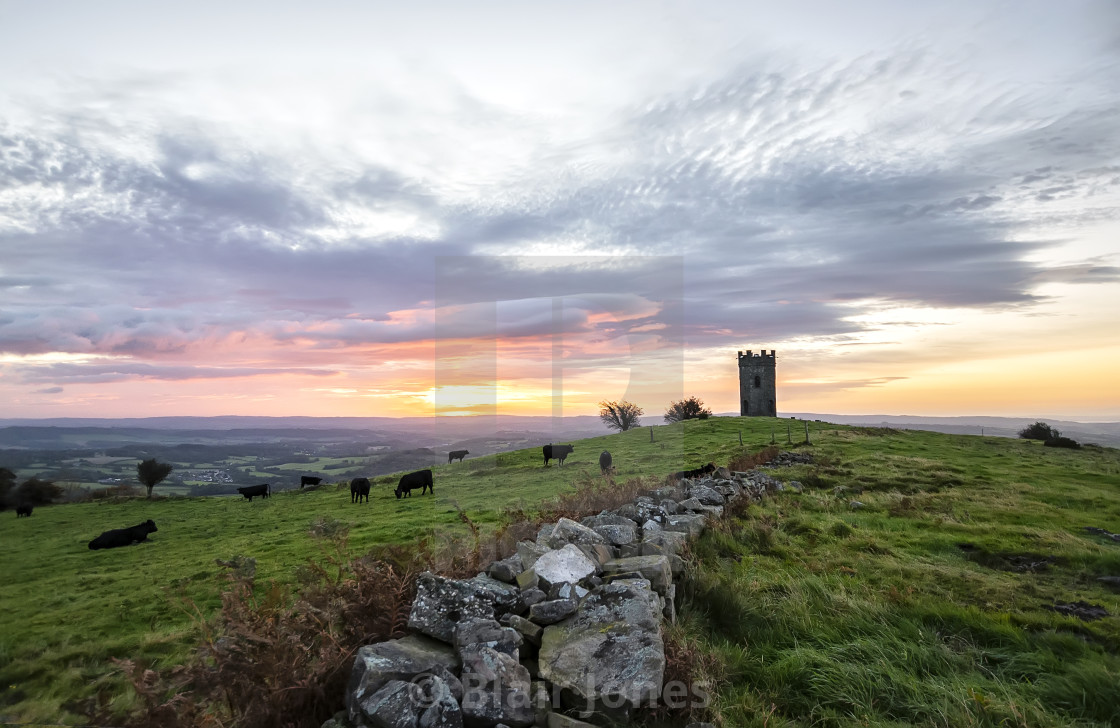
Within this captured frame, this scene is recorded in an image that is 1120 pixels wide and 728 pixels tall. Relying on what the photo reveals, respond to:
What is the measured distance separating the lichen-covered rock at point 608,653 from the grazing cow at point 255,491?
1286 inches

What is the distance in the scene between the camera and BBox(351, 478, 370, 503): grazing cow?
27906 mm

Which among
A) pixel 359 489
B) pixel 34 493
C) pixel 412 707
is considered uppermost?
pixel 34 493

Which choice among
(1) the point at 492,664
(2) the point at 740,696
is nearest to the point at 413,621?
(1) the point at 492,664

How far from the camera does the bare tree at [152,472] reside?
15.7m

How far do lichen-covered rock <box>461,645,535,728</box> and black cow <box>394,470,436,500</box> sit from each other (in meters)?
25.1

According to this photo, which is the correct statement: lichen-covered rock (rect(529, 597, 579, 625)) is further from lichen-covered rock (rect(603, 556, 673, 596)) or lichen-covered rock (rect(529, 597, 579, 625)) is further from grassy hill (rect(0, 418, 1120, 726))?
grassy hill (rect(0, 418, 1120, 726))

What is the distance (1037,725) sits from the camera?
429 cm

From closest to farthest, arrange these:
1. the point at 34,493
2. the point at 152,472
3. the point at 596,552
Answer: the point at 596,552 → the point at 34,493 → the point at 152,472

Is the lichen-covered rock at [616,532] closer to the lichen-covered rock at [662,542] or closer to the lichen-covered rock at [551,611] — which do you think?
the lichen-covered rock at [662,542]

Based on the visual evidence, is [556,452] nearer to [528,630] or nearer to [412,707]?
[528,630]

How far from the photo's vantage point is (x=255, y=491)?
32844 millimetres

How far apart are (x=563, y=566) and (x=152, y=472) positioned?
16.6 meters

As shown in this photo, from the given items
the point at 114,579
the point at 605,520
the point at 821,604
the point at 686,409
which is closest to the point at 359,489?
the point at 114,579

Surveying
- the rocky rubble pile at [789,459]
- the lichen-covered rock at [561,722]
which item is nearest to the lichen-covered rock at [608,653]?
the lichen-covered rock at [561,722]
